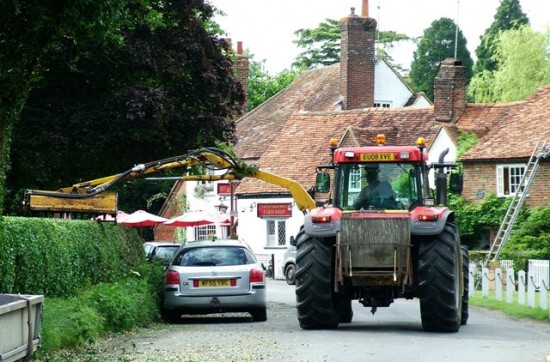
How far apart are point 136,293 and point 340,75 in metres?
45.8

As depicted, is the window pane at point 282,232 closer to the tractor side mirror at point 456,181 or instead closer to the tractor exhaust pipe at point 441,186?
the tractor exhaust pipe at point 441,186

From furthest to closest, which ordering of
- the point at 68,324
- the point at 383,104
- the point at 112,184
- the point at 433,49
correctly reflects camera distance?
the point at 433,49
the point at 383,104
the point at 112,184
the point at 68,324

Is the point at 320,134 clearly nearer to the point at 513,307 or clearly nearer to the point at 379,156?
the point at 513,307

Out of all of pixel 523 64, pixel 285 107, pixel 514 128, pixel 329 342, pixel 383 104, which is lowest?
pixel 329 342

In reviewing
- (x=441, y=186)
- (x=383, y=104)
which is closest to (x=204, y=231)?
(x=383, y=104)

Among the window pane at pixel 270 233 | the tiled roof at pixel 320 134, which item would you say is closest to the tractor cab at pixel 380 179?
the tiled roof at pixel 320 134

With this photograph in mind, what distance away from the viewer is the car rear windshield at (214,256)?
82.3 ft

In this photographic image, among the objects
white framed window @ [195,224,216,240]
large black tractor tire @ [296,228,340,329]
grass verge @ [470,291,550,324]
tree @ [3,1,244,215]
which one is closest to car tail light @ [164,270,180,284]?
large black tractor tire @ [296,228,340,329]

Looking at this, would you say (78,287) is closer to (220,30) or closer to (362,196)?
(362,196)

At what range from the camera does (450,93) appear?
59781 millimetres

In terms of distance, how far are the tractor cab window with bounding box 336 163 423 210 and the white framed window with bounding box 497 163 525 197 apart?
31.0 metres

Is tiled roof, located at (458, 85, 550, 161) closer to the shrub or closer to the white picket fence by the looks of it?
the white picket fence

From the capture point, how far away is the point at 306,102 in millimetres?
72250

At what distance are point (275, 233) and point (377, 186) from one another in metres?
39.4
